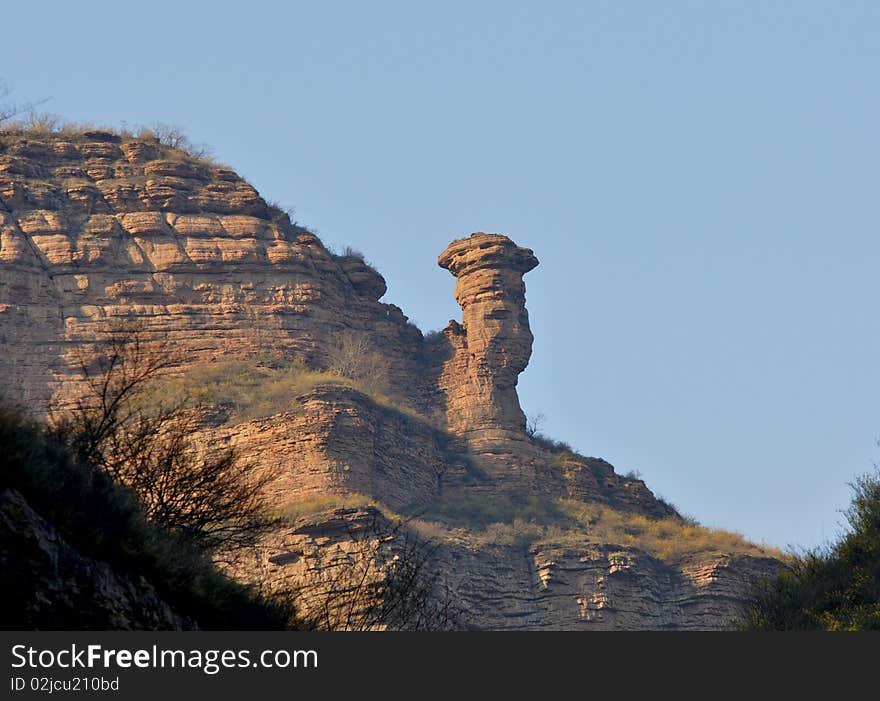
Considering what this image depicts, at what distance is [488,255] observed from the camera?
88.9 meters

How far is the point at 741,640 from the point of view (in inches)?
578

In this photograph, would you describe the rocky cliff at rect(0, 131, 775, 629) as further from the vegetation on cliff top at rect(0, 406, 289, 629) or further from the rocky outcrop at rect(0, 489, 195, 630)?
the rocky outcrop at rect(0, 489, 195, 630)

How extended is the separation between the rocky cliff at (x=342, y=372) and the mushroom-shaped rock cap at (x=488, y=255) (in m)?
0.13

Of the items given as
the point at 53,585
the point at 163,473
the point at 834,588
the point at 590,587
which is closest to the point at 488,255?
the point at 590,587

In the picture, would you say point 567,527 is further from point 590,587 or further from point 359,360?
point 359,360

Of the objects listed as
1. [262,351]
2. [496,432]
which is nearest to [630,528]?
[496,432]

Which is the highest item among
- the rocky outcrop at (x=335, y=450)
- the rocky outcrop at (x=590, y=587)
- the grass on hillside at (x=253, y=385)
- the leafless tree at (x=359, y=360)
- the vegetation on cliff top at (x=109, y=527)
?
the leafless tree at (x=359, y=360)

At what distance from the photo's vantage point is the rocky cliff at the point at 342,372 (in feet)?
238

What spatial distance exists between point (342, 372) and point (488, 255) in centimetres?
1154

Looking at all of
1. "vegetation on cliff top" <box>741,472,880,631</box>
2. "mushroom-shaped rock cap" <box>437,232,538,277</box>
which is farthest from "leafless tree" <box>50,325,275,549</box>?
"mushroom-shaped rock cap" <box>437,232,538,277</box>

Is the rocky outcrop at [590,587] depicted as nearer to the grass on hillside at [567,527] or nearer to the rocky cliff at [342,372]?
the rocky cliff at [342,372]

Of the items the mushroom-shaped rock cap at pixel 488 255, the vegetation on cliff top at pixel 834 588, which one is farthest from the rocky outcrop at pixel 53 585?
the mushroom-shaped rock cap at pixel 488 255

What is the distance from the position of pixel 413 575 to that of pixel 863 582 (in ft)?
34.6

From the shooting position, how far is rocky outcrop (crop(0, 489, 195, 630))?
44.0 feet
